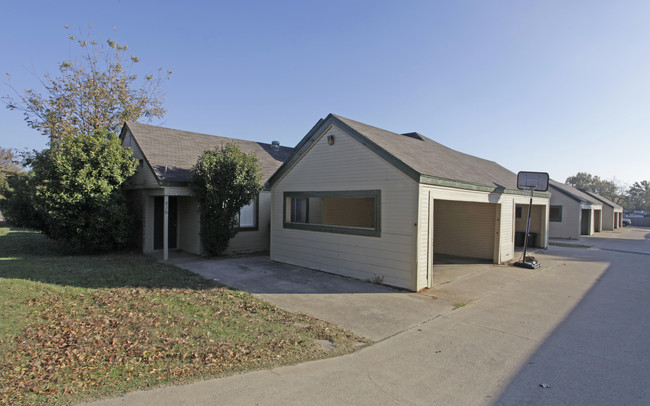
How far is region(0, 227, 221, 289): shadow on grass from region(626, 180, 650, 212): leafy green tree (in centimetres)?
9034

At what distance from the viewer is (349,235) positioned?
9477mm

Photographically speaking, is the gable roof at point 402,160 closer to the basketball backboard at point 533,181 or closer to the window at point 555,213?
the basketball backboard at point 533,181

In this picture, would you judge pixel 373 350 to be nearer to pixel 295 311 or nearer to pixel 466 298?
pixel 295 311

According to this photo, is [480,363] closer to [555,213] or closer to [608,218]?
[555,213]

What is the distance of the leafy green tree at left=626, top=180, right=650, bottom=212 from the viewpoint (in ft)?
232

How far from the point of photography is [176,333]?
5.09 metres

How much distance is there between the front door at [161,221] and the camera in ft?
44.3

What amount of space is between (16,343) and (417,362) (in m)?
5.21

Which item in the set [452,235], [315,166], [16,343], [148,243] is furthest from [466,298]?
[148,243]

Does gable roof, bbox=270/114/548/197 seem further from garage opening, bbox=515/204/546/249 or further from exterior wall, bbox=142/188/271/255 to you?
garage opening, bbox=515/204/546/249

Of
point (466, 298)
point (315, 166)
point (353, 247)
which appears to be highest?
point (315, 166)

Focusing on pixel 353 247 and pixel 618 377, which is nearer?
pixel 618 377

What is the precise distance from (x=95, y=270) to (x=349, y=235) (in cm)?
698

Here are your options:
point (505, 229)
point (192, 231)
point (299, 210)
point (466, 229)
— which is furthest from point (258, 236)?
point (505, 229)
